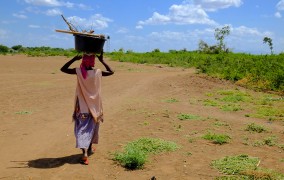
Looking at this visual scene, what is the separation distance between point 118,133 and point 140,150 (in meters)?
1.51

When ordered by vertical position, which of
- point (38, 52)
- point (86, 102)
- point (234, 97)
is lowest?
point (234, 97)

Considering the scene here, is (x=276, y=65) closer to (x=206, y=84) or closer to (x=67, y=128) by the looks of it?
(x=206, y=84)

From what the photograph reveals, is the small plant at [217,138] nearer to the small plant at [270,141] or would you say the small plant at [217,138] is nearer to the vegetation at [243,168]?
the small plant at [270,141]

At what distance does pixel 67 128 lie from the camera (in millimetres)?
8484

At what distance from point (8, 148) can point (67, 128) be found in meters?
1.81

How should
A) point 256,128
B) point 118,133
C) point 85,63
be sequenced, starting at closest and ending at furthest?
point 85,63
point 118,133
point 256,128

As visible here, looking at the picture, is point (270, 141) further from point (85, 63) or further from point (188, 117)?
point (85, 63)

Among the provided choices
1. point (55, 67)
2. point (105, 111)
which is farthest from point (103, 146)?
point (55, 67)

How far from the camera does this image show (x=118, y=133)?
313 inches

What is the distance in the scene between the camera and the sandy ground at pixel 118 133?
575 cm

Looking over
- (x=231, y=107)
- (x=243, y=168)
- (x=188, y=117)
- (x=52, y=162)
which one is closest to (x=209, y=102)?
(x=231, y=107)

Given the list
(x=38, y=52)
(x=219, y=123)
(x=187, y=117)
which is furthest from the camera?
(x=38, y=52)

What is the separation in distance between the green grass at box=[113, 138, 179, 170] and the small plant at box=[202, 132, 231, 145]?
0.86 meters

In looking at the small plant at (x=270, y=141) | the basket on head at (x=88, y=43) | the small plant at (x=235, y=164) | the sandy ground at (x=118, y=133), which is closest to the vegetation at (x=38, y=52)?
the sandy ground at (x=118, y=133)
